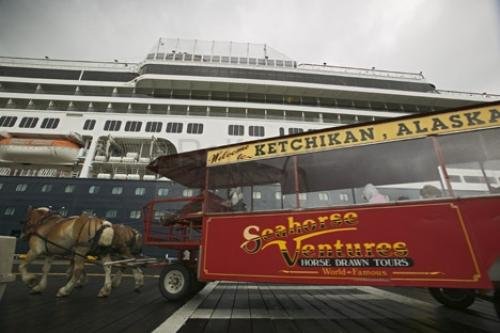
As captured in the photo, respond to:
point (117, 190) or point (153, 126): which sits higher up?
point (153, 126)

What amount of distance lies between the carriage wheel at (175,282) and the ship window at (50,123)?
77.7 ft

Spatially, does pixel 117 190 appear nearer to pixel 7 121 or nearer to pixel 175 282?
pixel 175 282

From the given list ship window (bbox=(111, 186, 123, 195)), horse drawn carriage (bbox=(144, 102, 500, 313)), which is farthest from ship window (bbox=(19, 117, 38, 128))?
horse drawn carriage (bbox=(144, 102, 500, 313))

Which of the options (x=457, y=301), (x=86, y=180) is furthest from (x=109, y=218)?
(x=457, y=301)

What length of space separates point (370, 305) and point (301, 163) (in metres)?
3.50

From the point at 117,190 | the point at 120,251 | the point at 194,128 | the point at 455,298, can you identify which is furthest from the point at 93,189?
the point at 455,298

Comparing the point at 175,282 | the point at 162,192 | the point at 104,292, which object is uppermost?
the point at 162,192

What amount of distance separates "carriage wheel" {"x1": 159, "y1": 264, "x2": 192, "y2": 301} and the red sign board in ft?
2.93

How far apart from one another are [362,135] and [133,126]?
21.7 metres

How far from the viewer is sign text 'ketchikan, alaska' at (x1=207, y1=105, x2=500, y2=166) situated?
390 centimetres

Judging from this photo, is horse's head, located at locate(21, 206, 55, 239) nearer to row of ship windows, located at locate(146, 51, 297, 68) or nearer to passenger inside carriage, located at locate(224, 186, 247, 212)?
passenger inside carriage, located at locate(224, 186, 247, 212)

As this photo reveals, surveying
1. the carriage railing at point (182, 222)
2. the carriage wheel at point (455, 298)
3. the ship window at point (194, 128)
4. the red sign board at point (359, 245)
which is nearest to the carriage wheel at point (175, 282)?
the carriage railing at point (182, 222)

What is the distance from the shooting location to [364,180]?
4668 millimetres

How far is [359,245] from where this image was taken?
3.93 meters
